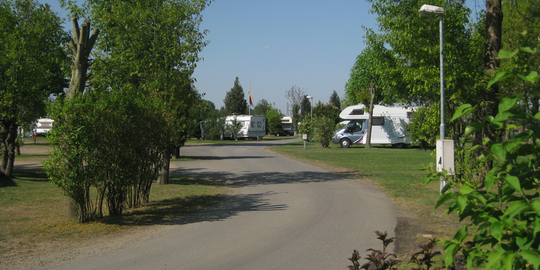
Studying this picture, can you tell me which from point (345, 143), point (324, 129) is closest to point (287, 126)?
point (345, 143)

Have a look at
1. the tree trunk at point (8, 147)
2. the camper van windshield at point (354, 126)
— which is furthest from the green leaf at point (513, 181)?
the camper van windshield at point (354, 126)

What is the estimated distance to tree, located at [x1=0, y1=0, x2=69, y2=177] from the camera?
13.2 metres

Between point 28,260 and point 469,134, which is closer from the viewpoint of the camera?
point 469,134

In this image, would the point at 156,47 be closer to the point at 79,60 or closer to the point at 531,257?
the point at 79,60

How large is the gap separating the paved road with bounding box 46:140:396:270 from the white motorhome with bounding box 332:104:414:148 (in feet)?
79.2

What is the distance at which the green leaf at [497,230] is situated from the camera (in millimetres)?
1739

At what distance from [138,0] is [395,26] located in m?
8.23

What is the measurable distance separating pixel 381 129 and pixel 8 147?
94.6 ft

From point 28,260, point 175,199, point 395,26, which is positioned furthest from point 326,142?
point 28,260

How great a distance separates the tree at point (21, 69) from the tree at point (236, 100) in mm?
70556

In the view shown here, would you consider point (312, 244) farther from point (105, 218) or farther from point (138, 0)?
point (138, 0)

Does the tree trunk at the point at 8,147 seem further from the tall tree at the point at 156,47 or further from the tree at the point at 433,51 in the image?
the tree at the point at 433,51

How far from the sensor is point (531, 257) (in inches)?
67.1

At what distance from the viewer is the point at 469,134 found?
191 cm
